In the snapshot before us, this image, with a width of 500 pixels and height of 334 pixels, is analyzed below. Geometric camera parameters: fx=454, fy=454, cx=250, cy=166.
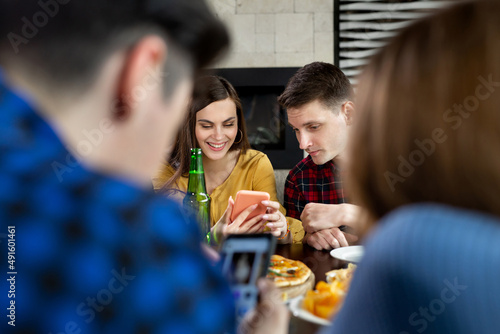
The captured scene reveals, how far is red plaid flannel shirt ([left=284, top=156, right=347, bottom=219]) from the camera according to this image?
214cm

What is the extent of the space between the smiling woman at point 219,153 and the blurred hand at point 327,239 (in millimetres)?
402

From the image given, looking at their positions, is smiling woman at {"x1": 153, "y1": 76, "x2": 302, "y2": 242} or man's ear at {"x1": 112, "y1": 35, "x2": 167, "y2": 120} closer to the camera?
man's ear at {"x1": 112, "y1": 35, "x2": 167, "y2": 120}

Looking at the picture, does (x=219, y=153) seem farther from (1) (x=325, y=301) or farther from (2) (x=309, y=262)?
(1) (x=325, y=301)

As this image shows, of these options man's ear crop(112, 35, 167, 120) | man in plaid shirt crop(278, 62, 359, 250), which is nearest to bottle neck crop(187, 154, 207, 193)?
man in plaid shirt crop(278, 62, 359, 250)

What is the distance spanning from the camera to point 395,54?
464 millimetres

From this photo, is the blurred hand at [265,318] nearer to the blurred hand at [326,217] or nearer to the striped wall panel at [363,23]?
the blurred hand at [326,217]

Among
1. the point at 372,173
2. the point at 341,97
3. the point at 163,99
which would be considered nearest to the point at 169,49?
the point at 163,99

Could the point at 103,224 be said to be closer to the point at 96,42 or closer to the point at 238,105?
the point at 96,42

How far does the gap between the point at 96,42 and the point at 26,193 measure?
4.7 inches

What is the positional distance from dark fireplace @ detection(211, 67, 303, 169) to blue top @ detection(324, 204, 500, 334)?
2.94m

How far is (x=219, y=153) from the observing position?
218cm

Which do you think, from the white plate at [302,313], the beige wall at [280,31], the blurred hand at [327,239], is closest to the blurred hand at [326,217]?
the blurred hand at [327,239]

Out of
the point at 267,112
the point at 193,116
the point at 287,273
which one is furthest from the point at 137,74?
the point at 267,112

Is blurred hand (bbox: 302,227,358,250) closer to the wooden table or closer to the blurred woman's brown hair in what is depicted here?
the wooden table
